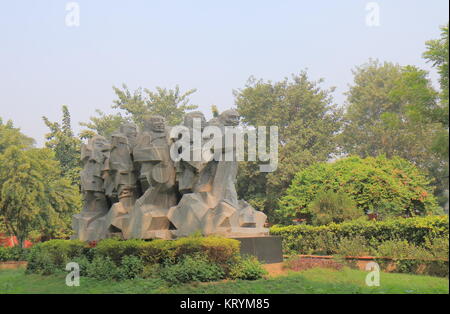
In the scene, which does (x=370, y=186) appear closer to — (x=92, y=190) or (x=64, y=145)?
(x=92, y=190)

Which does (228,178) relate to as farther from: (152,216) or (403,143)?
(403,143)

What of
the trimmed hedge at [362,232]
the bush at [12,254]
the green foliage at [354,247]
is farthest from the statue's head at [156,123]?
the bush at [12,254]

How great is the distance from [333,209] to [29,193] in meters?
10.2

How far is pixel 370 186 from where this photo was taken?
17766 mm

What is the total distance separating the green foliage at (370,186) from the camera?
700 inches

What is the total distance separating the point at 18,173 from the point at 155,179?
24.7 feet

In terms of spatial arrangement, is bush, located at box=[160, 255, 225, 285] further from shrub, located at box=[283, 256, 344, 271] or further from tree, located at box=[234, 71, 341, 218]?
tree, located at box=[234, 71, 341, 218]

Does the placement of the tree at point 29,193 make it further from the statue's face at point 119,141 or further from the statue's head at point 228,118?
the statue's head at point 228,118

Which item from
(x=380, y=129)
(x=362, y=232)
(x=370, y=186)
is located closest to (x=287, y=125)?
(x=380, y=129)

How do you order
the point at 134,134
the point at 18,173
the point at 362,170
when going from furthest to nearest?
the point at 362,170
the point at 18,173
the point at 134,134

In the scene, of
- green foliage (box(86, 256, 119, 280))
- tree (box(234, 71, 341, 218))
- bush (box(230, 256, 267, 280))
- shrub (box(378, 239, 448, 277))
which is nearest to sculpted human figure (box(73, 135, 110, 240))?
green foliage (box(86, 256, 119, 280))
